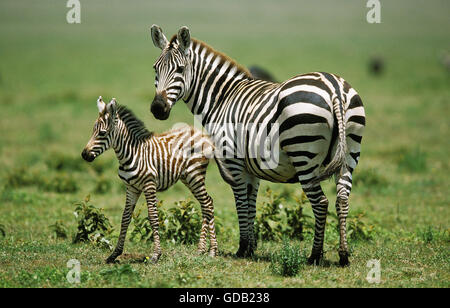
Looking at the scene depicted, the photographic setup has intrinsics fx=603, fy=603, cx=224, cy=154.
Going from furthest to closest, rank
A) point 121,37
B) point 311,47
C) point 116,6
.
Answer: point 116,6 < point 121,37 < point 311,47

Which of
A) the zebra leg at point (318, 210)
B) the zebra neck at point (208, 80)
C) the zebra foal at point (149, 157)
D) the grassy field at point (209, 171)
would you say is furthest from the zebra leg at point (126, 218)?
the zebra leg at point (318, 210)

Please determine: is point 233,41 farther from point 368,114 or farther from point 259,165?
point 259,165

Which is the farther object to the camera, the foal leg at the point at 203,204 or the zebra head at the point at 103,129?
the foal leg at the point at 203,204

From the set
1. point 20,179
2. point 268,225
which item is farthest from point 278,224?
point 20,179

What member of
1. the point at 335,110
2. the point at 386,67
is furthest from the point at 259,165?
the point at 386,67

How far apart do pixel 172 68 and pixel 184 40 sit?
1.34ft

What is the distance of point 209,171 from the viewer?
14609mm

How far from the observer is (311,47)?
48.5 m

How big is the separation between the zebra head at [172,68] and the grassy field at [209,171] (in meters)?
1.96

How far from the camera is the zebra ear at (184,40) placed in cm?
746

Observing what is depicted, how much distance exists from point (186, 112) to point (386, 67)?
22.5 metres

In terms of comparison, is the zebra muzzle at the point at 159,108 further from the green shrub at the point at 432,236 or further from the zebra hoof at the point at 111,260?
the green shrub at the point at 432,236

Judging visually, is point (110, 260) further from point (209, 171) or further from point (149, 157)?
point (209, 171)

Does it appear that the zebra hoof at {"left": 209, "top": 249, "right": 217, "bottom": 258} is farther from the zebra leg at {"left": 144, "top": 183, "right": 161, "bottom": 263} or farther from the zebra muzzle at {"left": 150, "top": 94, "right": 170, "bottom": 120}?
the zebra muzzle at {"left": 150, "top": 94, "right": 170, "bottom": 120}
